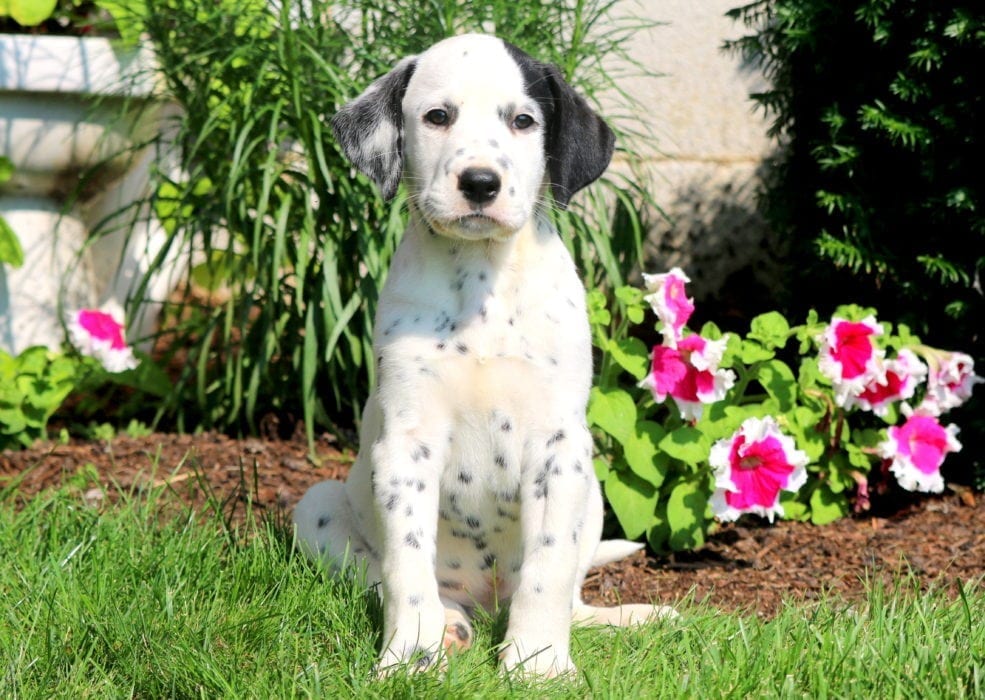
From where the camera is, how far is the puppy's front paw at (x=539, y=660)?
2.55 metres

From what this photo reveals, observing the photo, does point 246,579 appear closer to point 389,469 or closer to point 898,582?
point 389,469

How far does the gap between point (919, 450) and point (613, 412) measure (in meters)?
1.09

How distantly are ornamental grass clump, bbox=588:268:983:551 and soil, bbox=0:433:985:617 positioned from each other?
0.38 ft

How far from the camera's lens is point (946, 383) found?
4.00m

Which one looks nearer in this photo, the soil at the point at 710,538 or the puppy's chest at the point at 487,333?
the puppy's chest at the point at 487,333

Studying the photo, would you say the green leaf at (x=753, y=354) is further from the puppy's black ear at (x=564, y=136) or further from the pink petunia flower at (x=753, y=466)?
the puppy's black ear at (x=564, y=136)

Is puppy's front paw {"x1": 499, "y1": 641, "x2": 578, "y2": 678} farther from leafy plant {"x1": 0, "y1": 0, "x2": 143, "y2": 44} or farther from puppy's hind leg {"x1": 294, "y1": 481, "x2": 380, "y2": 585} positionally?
leafy plant {"x1": 0, "y1": 0, "x2": 143, "y2": 44}

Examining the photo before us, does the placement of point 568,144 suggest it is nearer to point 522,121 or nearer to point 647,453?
point 522,121

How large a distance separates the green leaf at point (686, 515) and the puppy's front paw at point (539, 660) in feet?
3.65

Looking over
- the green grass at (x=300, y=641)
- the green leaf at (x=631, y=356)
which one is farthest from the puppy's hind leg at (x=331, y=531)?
the green leaf at (x=631, y=356)

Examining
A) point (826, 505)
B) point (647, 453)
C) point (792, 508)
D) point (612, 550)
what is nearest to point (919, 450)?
point (826, 505)

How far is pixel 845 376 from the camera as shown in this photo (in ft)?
12.4

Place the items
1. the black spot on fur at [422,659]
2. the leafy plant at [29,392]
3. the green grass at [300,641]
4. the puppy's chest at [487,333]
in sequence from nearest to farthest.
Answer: the green grass at [300,641] < the black spot on fur at [422,659] < the puppy's chest at [487,333] < the leafy plant at [29,392]

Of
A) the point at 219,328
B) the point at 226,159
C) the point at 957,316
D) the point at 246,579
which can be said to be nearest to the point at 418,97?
the point at 246,579
